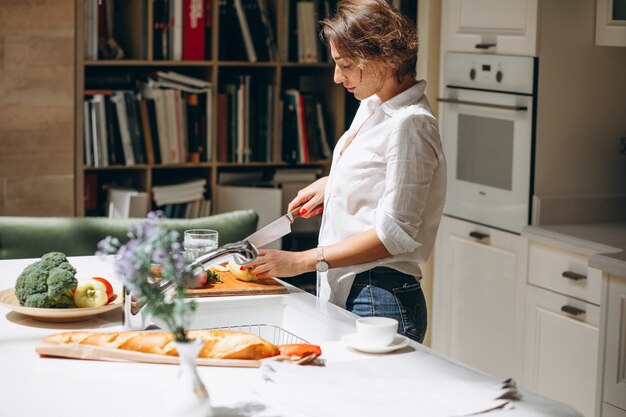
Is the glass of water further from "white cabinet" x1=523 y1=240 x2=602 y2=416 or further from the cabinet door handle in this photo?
the cabinet door handle

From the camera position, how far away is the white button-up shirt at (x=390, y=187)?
2234mm

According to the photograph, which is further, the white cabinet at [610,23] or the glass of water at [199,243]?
the white cabinet at [610,23]

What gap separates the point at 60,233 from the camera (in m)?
3.43

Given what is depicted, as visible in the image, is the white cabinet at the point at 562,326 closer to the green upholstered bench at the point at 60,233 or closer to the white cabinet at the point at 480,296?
the white cabinet at the point at 480,296

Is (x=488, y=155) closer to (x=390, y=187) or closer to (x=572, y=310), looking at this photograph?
(x=572, y=310)

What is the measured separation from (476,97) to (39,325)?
2359mm

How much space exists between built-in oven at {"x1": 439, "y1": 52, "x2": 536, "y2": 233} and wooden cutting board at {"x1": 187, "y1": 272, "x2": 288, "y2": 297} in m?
1.60

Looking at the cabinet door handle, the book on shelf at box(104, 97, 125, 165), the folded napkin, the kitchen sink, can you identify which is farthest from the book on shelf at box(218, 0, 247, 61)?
the folded napkin

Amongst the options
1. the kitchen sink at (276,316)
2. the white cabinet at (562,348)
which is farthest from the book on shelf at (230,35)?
the kitchen sink at (276,316)

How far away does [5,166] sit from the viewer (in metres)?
3.98

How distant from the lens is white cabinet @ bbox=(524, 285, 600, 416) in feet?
11.1

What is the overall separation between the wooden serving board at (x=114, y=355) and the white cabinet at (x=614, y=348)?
171 centimetres

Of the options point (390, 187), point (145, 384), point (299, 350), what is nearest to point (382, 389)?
point (299, 350)

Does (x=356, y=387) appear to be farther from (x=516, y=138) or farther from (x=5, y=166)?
(x=5, y=166)
